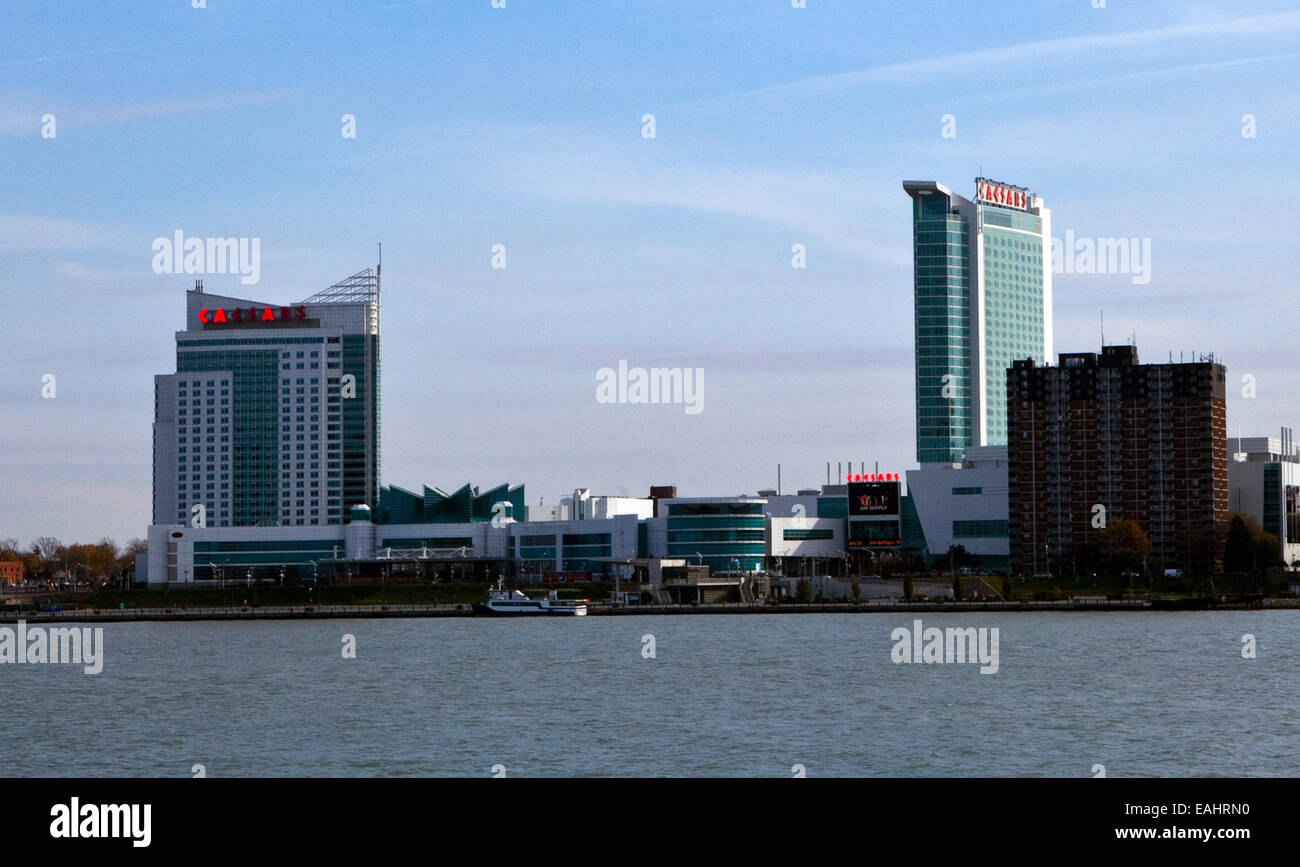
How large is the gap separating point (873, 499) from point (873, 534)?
13.7 ft

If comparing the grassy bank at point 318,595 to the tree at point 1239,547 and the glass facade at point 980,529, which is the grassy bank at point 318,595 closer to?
the glass facade at point 980,529

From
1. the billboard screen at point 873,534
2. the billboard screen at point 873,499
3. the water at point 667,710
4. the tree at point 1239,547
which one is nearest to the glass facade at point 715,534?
the billboard screen at point 873,534

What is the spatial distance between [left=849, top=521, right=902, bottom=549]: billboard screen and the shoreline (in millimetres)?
45234

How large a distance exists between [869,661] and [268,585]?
121521 mm

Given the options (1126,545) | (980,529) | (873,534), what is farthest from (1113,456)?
(873,534)

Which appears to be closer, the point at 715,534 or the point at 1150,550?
the point at 1150,550

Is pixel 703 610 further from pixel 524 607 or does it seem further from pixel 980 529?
pixel 980 529

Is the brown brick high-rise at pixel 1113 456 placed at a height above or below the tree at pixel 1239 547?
above

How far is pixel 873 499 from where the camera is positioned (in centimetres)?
19762

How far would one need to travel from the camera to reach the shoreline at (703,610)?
139375 millimetres

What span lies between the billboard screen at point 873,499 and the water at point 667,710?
311ft
